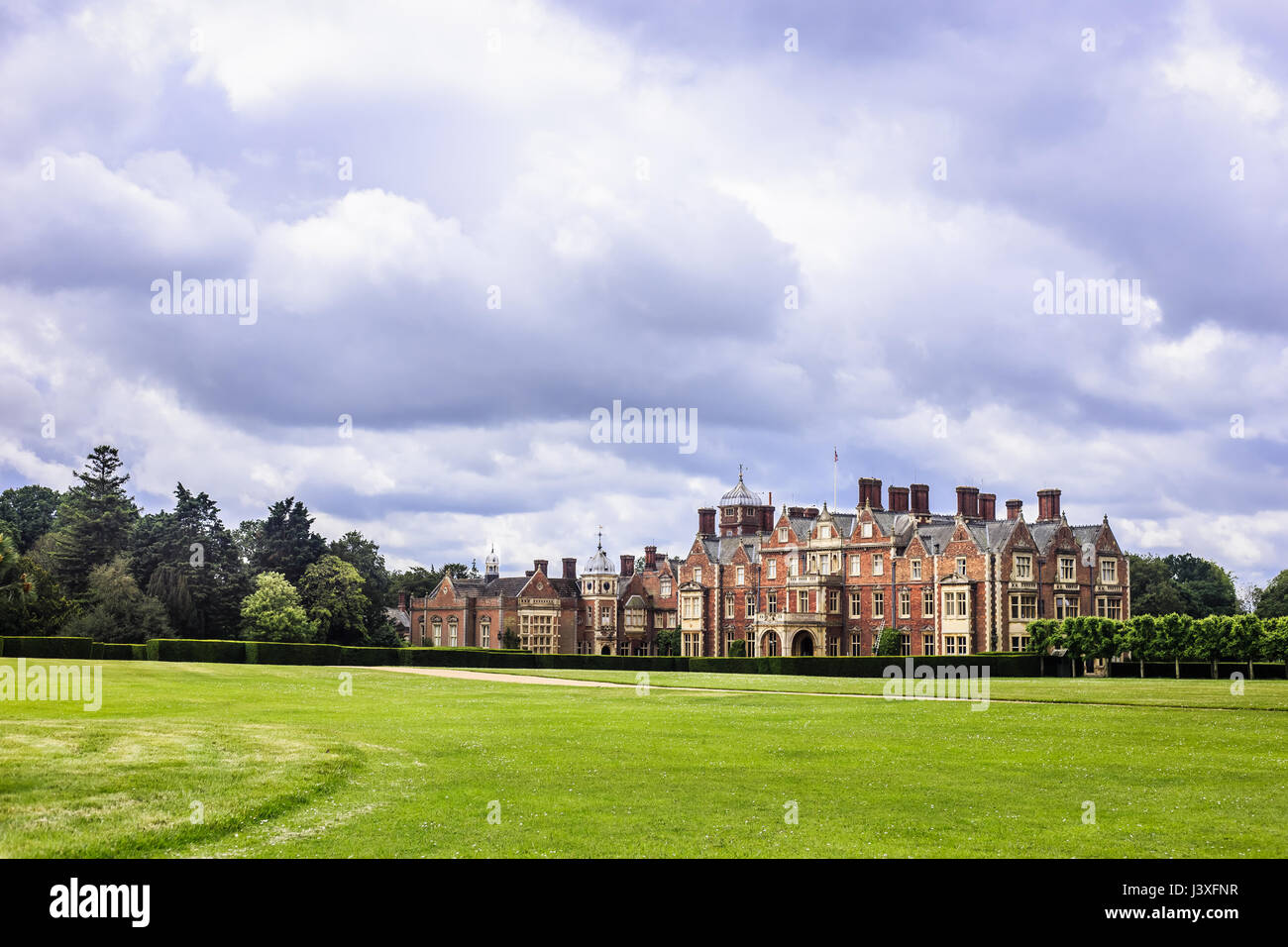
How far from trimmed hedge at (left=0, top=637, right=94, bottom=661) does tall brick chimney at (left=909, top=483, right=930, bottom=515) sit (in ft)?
179

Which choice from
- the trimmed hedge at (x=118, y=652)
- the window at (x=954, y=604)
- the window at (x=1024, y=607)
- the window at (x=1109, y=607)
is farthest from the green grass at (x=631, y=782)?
the window at (x=1109, y=607)

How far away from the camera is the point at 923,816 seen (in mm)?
17531

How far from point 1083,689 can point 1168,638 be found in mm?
20149

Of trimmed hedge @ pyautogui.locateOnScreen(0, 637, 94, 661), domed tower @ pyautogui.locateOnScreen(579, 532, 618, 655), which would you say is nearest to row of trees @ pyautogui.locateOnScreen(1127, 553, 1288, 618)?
domed tower @ pyautogui.locateOnScreen(579, 532, 618, 655)

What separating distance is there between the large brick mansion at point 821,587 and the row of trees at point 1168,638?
602cm

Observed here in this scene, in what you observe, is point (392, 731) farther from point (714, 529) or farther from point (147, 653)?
point (714, 529)

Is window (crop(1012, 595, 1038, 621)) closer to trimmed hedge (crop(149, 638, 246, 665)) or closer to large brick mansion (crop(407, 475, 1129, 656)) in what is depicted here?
large brick mansion (crop(407, 475, 1129, 656))

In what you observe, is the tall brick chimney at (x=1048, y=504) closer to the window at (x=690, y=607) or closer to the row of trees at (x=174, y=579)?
the window at (x=690, y=607)

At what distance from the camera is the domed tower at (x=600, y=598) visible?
10275 centimetres

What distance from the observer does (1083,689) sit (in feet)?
157

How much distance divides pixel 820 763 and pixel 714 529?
7711 centimetres

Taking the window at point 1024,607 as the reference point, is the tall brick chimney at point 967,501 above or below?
above
